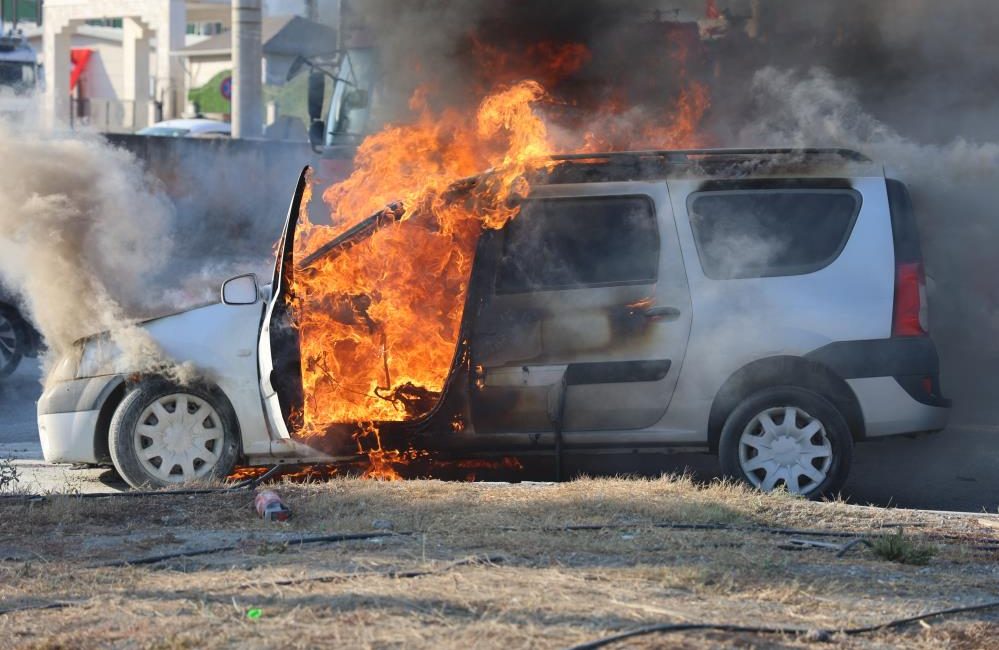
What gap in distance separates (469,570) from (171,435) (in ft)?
9.71

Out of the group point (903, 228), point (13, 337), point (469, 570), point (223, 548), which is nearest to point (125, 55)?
point (13, 337)

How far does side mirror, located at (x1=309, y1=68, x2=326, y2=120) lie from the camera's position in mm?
13305

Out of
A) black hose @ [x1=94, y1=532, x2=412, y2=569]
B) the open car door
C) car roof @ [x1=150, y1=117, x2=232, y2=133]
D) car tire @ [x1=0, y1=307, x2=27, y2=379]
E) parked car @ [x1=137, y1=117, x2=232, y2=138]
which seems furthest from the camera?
car roof @ [x1=150, y1=117, x2=232, y2=133]

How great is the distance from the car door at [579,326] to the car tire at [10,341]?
689 cm

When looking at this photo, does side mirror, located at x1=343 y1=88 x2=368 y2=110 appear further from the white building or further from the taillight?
the white building

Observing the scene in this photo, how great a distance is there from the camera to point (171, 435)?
7145 mm

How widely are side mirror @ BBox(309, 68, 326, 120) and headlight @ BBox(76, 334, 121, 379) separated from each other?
6.49m

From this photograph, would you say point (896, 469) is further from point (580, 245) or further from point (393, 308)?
point (393, 308)

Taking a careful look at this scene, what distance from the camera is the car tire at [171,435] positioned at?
709cm

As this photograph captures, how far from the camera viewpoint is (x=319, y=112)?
535 inches

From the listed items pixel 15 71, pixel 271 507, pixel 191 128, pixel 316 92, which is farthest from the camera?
pixel 191 128

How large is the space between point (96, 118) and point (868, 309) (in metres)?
40.5

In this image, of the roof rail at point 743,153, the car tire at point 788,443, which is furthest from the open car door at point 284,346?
the car tire at point 788,443

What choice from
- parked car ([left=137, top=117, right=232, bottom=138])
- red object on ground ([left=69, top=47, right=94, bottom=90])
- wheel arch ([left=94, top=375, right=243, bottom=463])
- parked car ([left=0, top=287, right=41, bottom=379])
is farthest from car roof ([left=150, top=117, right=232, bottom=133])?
wheel arch ([left=94, top=375, right=243, bottom=463])
